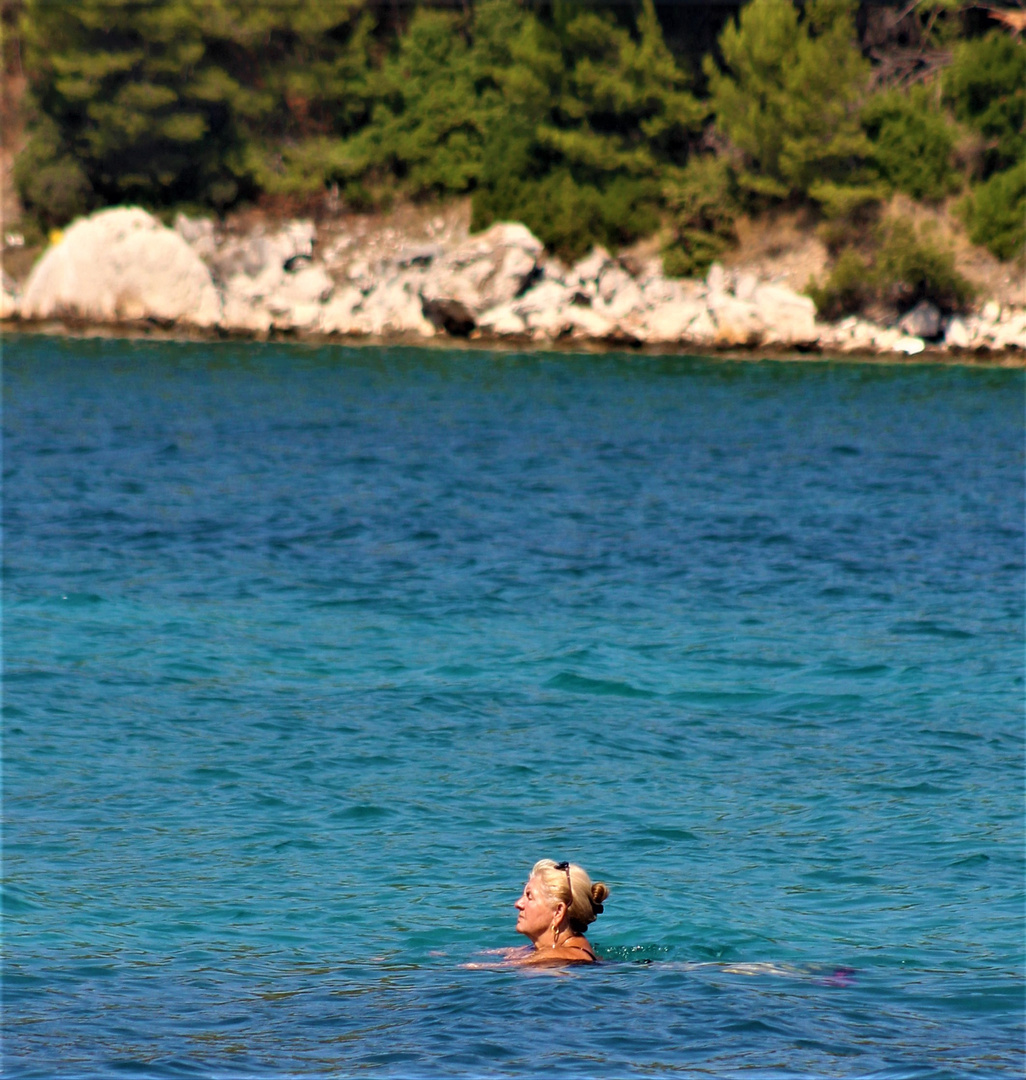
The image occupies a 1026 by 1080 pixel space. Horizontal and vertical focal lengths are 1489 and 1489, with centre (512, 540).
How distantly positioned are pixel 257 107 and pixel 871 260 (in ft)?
99.5

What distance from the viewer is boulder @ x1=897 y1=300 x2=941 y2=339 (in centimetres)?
5719

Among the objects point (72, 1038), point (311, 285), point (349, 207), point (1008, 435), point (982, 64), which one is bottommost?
point (72, 1038)

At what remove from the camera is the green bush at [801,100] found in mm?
59938

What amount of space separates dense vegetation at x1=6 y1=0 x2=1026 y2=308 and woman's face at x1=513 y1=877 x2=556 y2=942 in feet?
170

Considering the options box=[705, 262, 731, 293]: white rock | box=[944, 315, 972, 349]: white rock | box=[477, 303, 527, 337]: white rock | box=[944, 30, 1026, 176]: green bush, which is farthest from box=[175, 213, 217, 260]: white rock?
box=[944, 30, 1026, 176]: green bush

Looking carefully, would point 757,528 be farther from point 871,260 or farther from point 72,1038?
point 871,260

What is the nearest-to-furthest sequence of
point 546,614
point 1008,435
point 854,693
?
point 854,693, point 546,614, point 1008,435

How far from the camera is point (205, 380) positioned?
1822 inches

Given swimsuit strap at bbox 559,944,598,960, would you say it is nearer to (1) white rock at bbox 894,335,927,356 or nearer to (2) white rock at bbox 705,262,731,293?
(1) white rock at bbox 894,335,927,356

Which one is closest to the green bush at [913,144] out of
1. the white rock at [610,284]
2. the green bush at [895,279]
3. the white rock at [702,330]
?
the green bush at [895,279]

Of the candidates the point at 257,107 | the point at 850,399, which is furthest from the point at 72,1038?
the point at 257,107

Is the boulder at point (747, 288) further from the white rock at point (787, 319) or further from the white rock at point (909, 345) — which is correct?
the white rock at point (909, 345)

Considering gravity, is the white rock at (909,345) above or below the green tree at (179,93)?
below

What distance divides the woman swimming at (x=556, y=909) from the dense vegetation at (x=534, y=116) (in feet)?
170
